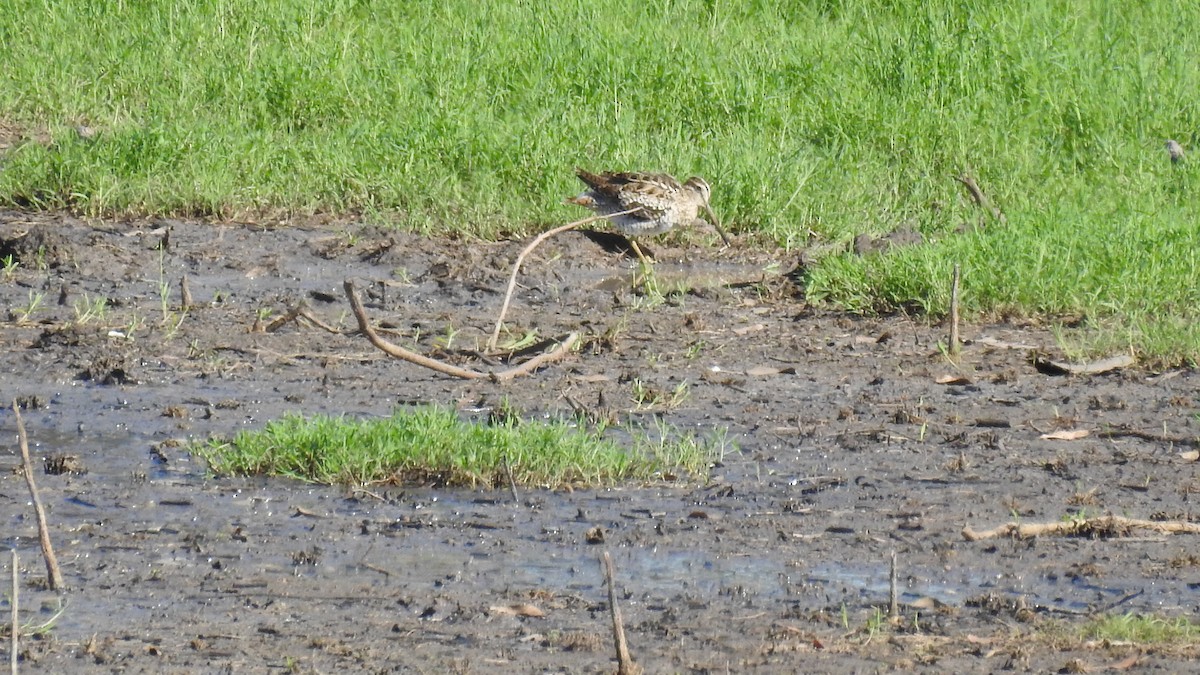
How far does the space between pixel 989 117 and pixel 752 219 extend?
218cm

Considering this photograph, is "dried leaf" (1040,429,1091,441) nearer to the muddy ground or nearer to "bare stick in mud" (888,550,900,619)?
the muddy ground

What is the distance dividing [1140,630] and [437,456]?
245 cm

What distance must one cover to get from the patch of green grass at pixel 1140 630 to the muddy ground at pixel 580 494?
0.19ft

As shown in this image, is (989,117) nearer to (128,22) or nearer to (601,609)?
(128,22)

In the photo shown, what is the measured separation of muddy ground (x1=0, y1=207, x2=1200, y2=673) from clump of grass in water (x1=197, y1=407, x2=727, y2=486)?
0.25 ft

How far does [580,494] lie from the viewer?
5883 millimetres

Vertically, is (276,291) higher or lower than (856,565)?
lower

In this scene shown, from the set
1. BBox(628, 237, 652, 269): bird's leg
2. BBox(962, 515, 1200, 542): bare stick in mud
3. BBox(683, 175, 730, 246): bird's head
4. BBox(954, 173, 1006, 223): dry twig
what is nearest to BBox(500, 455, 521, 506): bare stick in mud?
BBox(962, 515, 1200, 542): bare stick in mud

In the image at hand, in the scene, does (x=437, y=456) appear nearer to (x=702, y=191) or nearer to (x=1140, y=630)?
(x=1140, y=630)

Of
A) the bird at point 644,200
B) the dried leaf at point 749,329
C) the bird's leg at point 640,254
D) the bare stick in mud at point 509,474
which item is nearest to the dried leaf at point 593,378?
the dried leaf at point 749,329

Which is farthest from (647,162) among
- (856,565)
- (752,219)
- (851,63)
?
(856,565)

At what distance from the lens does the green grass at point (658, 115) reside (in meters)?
10.7

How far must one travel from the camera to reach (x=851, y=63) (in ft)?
41.7

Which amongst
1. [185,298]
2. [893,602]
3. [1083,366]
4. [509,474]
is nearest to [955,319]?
[1083,366]
